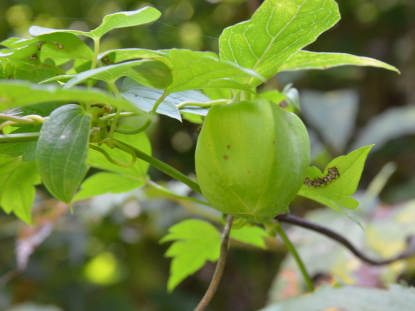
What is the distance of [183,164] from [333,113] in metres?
0.50

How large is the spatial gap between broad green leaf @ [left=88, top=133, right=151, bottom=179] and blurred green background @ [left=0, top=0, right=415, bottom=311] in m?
0.62

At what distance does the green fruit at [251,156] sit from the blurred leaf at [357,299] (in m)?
0.24

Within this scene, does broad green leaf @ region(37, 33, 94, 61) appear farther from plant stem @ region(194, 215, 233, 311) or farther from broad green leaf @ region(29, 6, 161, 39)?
plant stem @ region(194, 215, 233, 311)

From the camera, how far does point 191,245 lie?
45cm

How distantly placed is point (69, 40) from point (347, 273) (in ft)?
2.24

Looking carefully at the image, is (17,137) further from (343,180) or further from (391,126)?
(391,126)

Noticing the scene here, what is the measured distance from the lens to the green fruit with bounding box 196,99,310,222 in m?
0.24

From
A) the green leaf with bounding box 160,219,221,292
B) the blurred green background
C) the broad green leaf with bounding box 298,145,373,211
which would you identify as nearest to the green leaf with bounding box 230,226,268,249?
the green leaf with bounding box 160,219,221,292

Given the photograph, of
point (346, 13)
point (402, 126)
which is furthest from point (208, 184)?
point (346, 13)

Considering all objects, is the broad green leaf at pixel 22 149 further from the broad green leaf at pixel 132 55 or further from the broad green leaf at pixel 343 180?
the broad green leaf at pixel 343 180

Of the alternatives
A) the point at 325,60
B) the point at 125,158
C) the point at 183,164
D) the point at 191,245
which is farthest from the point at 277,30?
the point at 183,164

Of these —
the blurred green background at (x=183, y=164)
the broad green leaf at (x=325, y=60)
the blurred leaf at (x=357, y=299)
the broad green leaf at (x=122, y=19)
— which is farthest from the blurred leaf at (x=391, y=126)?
the broad green leaf at (x=122, y=19)

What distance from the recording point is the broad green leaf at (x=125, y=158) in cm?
34

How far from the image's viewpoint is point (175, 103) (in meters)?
0.29
